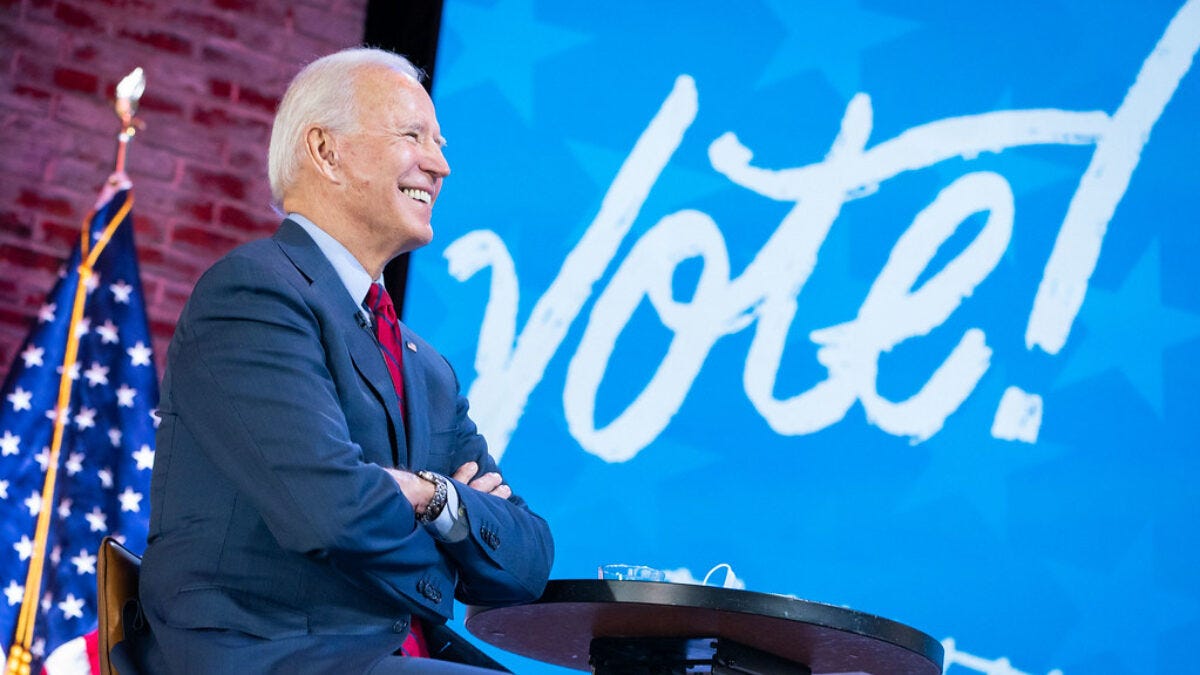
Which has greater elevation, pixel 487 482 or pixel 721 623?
pixel 487 482

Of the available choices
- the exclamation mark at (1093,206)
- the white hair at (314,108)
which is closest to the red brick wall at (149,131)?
the white hair at (314,108)

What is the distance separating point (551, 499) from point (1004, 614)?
119 cm

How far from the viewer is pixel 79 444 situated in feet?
10.4

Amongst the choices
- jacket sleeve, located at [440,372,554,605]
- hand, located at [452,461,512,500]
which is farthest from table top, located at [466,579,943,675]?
hand, located at [452,461,512,500]

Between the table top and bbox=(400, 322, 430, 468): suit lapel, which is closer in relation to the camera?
the table top

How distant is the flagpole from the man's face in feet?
4.44

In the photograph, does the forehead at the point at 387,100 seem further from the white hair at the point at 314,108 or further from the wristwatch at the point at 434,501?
the wristwatch at the point at 434,501

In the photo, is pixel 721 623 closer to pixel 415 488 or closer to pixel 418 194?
pixel 415 488

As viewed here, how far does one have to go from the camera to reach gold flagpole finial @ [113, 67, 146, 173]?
11.3 feet

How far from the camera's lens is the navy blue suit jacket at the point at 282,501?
167 cm

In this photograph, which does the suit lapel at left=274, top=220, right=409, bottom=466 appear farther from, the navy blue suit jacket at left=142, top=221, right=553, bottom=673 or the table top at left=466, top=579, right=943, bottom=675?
the table top at left=466, top=579, right=943, bottom=675

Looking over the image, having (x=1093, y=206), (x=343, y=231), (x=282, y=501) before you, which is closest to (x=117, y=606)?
(x=282, y=501)

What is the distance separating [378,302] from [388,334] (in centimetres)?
5

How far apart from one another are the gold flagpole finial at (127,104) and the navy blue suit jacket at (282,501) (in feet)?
5.68
